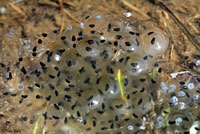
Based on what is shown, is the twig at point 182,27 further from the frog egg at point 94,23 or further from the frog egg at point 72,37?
the frog egg at point 72,37

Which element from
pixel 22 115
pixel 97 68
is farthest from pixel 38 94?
pixel 97 68

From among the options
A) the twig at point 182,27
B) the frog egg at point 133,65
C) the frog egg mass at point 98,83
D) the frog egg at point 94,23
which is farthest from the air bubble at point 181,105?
the frog egg at point 94,23

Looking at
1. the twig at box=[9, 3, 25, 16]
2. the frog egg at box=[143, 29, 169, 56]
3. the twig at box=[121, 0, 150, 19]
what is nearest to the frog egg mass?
the frog egg at box=[143, 29, 169, 56]

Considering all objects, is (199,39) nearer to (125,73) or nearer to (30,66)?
(125,73)

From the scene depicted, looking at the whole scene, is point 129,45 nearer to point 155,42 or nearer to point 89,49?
point 155,42

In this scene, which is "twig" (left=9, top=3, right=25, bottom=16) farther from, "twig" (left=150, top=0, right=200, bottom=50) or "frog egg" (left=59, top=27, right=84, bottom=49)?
"twig" (left=150, top=0, right=200, bottom=50)

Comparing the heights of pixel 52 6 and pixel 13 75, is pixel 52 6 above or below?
above

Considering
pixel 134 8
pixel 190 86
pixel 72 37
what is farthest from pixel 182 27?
pixel 72 37
